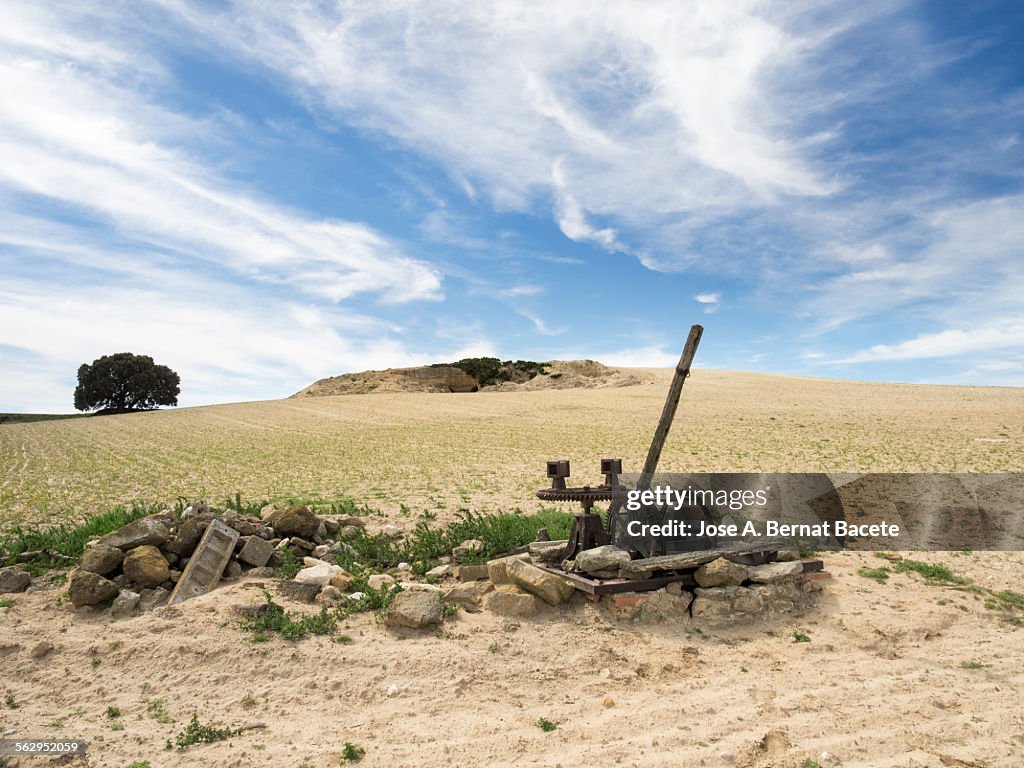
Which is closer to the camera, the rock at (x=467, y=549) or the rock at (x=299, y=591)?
the rock at (x=299, y=591)

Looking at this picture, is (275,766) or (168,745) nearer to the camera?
(275,766)

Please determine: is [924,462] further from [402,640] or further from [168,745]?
[168,745]

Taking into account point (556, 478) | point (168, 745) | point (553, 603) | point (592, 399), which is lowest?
point (168, 745)

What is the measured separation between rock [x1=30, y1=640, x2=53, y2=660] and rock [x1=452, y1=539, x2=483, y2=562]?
5026mm

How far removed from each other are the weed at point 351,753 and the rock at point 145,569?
467 centimetres

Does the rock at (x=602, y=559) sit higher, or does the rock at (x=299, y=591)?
the rock at (x=602, y=559)

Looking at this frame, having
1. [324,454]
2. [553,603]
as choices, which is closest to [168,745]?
[553,603]

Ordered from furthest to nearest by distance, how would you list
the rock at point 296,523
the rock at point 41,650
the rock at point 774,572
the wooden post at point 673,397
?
the rock at point 296,523, the wooden post at point 673,397, the rock at point 774,572, the rock at point 41,650

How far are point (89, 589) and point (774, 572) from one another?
8565 millimetres

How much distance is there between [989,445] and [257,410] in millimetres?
52861

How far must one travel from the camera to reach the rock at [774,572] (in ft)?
27.6

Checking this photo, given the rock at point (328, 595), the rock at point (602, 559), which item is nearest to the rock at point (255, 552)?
the rock at point (328, 595)

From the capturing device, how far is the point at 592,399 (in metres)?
55.2

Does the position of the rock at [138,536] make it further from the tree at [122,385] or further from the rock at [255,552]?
the tree at [122,385]
